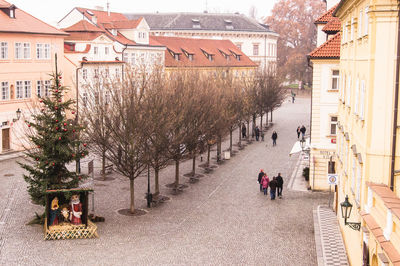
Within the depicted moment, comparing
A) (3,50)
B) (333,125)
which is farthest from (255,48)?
(333,125)

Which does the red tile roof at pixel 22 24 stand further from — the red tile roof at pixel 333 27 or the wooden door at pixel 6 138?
the red tile roof at pixel 333 27

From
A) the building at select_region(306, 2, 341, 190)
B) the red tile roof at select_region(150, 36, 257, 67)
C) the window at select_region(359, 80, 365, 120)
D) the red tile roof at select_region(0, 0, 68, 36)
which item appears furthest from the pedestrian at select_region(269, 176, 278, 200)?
the red tile roof at select_region(150, 36, 257, 67)

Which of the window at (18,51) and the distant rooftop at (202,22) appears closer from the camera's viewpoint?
the window at (18,51)

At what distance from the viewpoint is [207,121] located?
33.7 metres

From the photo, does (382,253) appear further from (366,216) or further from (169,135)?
(169,135)

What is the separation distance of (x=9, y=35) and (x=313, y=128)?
21.5 meters

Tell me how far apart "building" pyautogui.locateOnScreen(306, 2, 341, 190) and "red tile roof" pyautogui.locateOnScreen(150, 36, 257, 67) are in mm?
29586

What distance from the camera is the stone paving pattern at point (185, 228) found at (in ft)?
67.3

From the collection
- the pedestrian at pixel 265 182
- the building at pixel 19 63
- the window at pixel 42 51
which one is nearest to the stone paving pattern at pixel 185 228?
the pedestrian at pixel 265 182

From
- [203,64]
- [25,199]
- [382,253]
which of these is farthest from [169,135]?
[203,64]

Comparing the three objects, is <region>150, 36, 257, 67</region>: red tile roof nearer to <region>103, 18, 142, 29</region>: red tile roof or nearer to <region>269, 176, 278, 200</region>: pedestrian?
<region>103, 18, 142, 29</region>: red tile roof

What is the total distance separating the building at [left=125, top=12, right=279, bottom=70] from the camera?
296ft

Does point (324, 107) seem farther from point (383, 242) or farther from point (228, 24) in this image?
point (228, 24)

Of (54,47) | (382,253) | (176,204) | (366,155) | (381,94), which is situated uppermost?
(54,47)
